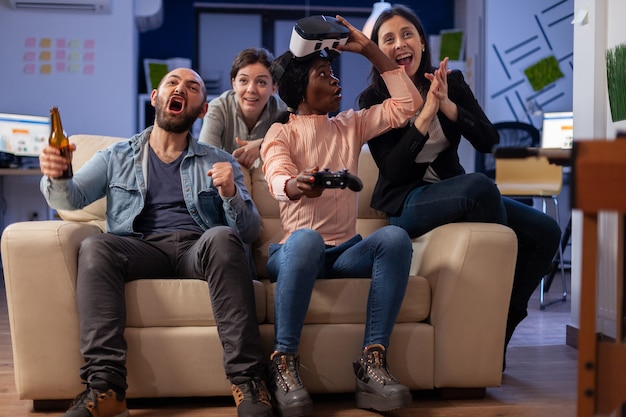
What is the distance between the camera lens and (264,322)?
2328 mm

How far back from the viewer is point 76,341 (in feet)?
7.30

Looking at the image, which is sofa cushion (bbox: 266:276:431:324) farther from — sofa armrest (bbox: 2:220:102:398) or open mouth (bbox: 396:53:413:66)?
open mouth (bbox: 396:53:413:66)

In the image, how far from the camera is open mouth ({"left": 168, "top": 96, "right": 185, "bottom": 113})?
100 inches

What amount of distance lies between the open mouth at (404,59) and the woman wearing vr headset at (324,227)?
13 centimetres

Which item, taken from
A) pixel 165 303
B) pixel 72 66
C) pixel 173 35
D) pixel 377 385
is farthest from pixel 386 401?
pixel 173 35

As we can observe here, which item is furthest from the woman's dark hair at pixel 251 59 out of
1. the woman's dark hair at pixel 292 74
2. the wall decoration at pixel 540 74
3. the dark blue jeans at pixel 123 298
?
the wall decoration at pixel 540 74

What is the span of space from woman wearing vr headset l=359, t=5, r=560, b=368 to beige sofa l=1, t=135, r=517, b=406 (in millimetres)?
99

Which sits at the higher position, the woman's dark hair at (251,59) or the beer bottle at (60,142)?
the woman's dark hair at (251,59)

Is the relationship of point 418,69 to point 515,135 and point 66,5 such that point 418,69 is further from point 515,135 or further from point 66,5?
point 66,5

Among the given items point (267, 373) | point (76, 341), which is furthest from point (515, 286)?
point (76, 341)

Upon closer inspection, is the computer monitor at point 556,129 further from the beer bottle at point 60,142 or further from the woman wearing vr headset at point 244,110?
the beer bottle at point 60,142

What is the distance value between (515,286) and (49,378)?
1482mm

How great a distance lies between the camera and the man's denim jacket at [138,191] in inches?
95.5

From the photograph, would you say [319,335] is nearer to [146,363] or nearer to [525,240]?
[146,363]
